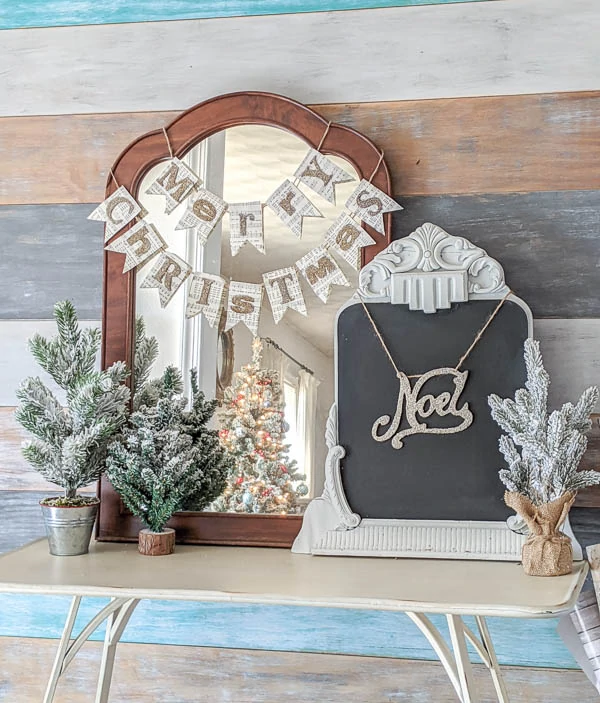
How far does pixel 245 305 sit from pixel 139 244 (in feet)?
0.85

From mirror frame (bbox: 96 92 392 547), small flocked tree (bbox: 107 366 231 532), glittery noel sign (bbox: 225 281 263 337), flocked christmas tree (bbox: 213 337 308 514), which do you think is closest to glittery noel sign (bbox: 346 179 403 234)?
mirror frame (bbox: 96 92 392 547)

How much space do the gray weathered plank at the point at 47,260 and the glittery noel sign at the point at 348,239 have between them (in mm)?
517

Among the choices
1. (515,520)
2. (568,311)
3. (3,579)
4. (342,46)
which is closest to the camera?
(3,579)

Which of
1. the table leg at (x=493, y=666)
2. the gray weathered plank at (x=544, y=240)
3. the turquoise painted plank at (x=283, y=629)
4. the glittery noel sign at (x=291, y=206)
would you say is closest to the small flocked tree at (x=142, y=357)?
the glittery noel sign at (x=291, y=206)

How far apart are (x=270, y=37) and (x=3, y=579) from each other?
119cm

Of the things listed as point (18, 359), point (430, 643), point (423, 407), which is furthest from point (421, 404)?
point (18, 359)

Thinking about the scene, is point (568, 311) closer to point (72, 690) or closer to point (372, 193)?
point (372, 193)

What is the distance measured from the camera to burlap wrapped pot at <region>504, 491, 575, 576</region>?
1.25 meters

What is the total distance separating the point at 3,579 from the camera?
123 centimetres

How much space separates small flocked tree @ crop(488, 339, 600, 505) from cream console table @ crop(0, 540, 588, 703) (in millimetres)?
143

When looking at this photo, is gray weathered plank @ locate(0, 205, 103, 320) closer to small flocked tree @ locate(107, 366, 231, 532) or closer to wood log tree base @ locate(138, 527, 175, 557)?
small flocked tree @ locate(107, 366, 231, 532)

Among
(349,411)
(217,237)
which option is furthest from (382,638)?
(217,237)

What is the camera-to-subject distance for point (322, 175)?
5.18ft

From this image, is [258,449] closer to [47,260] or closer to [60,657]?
[60,657]
